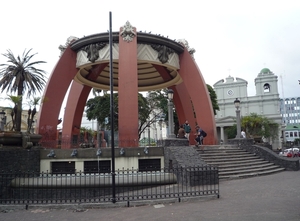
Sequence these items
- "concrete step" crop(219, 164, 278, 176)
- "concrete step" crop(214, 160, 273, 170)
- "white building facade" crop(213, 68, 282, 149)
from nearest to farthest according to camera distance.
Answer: "concrete step" crop(219, 164, 278, 176), "concrete step" crop(214, 160, 273, 170), "white building facade" crop(213, 68, 282, 149)

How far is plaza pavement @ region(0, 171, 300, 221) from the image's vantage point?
671cm

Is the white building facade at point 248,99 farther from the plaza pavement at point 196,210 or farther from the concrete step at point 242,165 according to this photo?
the plaza pavement at point 196,210

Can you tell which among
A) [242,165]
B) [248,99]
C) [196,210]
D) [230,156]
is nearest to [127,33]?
[230,156]

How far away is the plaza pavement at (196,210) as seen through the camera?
22.0ft

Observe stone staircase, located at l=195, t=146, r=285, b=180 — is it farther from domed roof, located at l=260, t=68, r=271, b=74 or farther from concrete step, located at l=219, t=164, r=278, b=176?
domed roof, located at l=260, t=68, r=271, b=74

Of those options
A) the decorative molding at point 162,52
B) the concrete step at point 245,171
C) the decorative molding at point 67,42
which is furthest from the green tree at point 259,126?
the decorative molding at point 67,42

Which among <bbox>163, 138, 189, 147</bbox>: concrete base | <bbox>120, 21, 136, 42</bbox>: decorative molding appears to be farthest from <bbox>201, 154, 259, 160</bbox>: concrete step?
<bbox>120, 21, 136, 42</bbox>: decorative molding

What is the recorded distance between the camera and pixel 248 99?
66.8 m

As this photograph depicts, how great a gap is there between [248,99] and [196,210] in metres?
63.8

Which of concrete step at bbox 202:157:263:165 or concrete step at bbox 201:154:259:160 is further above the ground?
concrete step at bbox 201:154:259:160

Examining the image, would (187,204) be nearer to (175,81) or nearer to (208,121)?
(208,121)

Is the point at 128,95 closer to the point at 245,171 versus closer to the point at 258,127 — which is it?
the point at 245,171

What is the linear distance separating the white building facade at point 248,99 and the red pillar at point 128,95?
49965 mm

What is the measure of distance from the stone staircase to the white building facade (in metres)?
47.8
